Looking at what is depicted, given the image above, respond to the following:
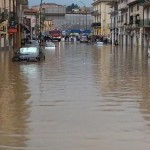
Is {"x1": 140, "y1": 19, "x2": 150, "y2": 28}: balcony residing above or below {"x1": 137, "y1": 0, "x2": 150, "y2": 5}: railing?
below

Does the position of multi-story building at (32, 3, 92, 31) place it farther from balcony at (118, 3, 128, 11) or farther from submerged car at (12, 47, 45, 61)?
submerged car at (12, 47, 45, 61)

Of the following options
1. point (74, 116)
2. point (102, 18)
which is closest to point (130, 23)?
point (102, 18)

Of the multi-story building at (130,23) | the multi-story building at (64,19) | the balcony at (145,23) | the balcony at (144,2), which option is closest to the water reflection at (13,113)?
the balcony at (144,2)

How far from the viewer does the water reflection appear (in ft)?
30.7

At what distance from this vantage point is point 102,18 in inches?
6043

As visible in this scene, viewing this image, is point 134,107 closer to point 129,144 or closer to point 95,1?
point 129,144

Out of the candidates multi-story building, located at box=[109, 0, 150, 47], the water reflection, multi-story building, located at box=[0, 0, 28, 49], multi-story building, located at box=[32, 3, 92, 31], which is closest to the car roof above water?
the water reflection

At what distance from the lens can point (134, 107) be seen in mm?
13469

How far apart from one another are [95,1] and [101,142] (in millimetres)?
155191

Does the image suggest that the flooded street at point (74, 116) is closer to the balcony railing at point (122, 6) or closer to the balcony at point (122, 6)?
the balcony at point (122, 6)

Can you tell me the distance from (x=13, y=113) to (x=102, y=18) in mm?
142556

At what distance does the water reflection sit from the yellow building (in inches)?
5083

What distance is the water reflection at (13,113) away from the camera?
9.35 m

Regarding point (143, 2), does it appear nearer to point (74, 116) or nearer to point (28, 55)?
point (28, 55)
